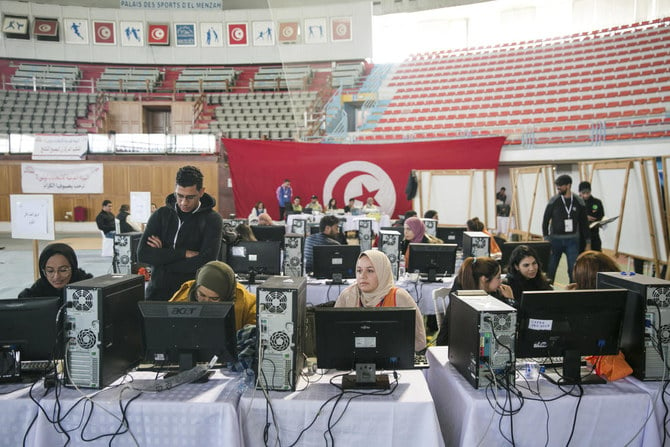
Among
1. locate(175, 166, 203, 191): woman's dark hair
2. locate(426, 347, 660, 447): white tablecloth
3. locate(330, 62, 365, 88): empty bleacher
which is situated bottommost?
locate(426, 347, 660, 447): white tablecloth

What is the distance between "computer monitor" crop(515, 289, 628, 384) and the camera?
2373 mm

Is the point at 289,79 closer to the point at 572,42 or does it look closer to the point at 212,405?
the point at 572,42

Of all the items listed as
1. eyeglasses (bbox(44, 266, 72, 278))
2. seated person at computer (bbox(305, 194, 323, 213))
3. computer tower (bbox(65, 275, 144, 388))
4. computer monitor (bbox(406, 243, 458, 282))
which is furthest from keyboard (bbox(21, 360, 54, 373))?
seated person at computer (bbox(305, 194, 323, 213))

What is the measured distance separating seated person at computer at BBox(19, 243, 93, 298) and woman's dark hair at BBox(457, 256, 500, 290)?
8.49 feet

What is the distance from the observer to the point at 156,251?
10.5 feet

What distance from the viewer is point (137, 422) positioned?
2170 millimetres

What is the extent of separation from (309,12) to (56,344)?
19.6 m

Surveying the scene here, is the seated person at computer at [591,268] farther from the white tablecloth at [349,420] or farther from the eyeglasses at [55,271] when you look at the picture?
the eyeglasses at [55,271]

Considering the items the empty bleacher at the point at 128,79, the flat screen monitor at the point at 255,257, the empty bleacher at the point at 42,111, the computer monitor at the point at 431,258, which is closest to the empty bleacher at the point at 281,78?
the empty bleacher at the point at 128,79

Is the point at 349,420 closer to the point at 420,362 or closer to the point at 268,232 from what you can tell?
the point at 420,362

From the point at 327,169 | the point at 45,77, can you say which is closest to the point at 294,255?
the point at 327,169

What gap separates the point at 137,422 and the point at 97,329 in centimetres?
47

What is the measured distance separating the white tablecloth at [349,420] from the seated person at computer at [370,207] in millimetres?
9631

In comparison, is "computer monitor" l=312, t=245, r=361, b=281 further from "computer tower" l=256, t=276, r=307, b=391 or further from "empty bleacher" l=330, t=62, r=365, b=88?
"empty bleacher" l=330, t=62, r=365, b=88
